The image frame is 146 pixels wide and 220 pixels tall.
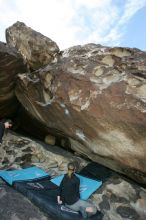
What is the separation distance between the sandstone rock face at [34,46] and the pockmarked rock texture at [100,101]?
155 cm

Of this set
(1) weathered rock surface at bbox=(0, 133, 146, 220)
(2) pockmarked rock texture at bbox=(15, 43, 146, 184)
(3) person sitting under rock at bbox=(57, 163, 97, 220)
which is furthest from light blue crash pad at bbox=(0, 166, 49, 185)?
(3) person sitting under rock at bbox=(57, 163, 97, 220)

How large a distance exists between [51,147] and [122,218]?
12.6 ft

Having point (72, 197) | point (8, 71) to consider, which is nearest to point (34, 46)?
point (8, 71)

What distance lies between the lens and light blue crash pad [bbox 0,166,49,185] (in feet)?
28.3

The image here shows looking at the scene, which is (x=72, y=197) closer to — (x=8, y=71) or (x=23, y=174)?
(x=23, y=174)

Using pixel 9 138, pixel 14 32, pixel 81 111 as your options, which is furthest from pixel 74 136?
pixel 14 32

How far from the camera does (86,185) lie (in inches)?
345

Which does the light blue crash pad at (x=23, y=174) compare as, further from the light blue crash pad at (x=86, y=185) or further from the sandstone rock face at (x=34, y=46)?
the sandstone rock face at (x=34, y=46)

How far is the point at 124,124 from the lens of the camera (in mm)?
8023

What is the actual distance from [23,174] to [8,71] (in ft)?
11.5

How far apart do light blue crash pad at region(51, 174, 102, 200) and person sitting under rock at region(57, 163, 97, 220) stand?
691 millimetres

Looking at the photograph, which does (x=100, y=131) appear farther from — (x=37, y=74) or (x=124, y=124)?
(x=37, y=74)

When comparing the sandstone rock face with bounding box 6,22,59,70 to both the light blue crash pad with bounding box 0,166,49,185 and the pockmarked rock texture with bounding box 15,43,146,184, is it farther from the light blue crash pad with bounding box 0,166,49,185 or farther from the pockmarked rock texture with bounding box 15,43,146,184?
the light blue crash pad with bounding box 0,166,49,185

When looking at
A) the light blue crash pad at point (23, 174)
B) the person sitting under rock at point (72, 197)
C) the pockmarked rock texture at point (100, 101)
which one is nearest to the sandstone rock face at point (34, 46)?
the pockmarked rock texture at point (100, 101)
